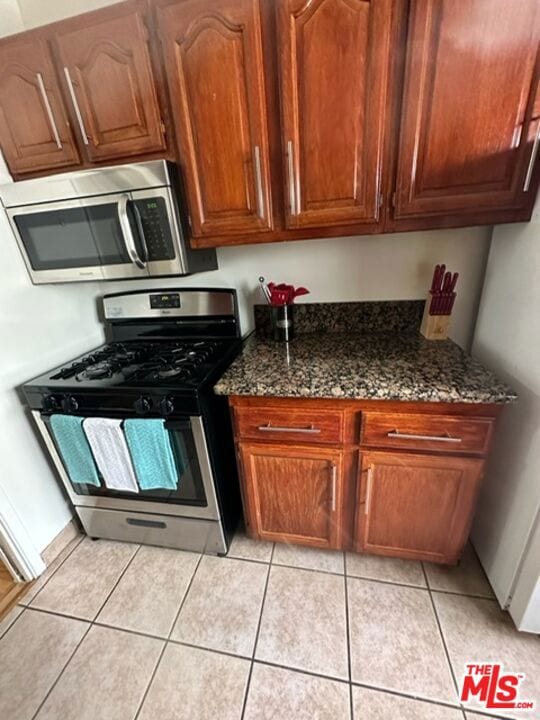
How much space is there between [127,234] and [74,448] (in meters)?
0.95

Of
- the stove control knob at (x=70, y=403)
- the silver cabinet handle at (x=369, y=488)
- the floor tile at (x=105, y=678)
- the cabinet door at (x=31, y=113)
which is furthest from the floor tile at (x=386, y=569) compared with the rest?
the cabinet door at (x=31, y=113)

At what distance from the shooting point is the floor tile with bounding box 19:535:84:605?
1374 mm

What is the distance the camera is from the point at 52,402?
1.26 m

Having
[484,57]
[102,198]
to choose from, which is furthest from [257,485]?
[484,57]

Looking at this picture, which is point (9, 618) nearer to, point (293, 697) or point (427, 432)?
point (293, 697)

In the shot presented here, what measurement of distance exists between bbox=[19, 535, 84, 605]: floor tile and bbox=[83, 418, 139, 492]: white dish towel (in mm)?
618

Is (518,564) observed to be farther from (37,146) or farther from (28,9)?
(28,9)

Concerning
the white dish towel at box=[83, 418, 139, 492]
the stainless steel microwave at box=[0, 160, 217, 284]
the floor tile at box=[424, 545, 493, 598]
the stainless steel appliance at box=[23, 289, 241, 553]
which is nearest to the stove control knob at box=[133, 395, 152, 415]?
the stainless steel appliance at box=[23, 289, 241, 553]

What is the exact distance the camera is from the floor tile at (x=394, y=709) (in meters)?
0.94

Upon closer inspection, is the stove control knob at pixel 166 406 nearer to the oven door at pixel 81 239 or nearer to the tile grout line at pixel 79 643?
the oven door at pixel 81 239

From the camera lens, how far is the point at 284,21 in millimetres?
953

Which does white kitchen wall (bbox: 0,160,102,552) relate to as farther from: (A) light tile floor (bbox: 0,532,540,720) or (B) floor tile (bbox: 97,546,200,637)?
(B) floor tile (bbox: 97,546,200,637)

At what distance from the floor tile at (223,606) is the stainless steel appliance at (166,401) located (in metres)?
0.10

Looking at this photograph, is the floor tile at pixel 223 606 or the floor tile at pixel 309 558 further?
the floor tile at pixel 309 558
